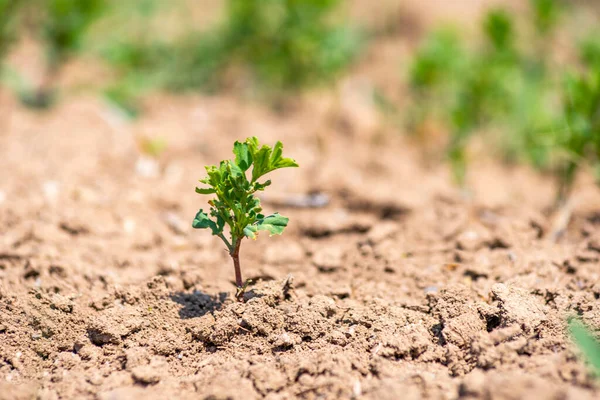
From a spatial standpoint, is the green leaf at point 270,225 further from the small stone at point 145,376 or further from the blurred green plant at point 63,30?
the blurred green plant at point 63,30

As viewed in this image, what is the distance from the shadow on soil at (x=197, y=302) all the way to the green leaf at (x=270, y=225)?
37 cm

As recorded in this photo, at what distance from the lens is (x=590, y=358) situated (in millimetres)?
1615

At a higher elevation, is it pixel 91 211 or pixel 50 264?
pixel 91 211

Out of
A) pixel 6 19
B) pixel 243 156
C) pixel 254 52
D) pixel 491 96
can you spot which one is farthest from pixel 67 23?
pixel 491 96

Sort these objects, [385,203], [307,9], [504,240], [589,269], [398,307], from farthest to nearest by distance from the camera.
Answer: [307,9] < [385,203] < [504,240] < [589,269] < [398,307]

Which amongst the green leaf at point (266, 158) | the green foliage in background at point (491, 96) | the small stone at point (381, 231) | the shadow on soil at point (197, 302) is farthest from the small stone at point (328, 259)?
the green foliage in background at point (491, 96)

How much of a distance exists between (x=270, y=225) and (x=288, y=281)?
30cm

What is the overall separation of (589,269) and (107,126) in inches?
118

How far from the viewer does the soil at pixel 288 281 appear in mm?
1865

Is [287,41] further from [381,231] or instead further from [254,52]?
[381,231]

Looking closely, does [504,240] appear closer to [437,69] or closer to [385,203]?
[385,203]

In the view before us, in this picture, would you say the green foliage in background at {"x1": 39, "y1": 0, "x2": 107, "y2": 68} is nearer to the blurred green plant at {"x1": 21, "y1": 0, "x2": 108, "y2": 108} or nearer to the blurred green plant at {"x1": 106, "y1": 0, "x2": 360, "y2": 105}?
the blurred green plant at {"x1": 21, "y1": 0, "x2": 108, "y2": 108}

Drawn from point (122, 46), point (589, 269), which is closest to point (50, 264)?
point (589, 269)

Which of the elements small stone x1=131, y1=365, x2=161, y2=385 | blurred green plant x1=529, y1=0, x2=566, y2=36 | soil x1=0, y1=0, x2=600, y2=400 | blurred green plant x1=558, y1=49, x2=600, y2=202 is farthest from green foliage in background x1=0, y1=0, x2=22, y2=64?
blurred green plant x1=529, y1=0, x2=566, y2=36
